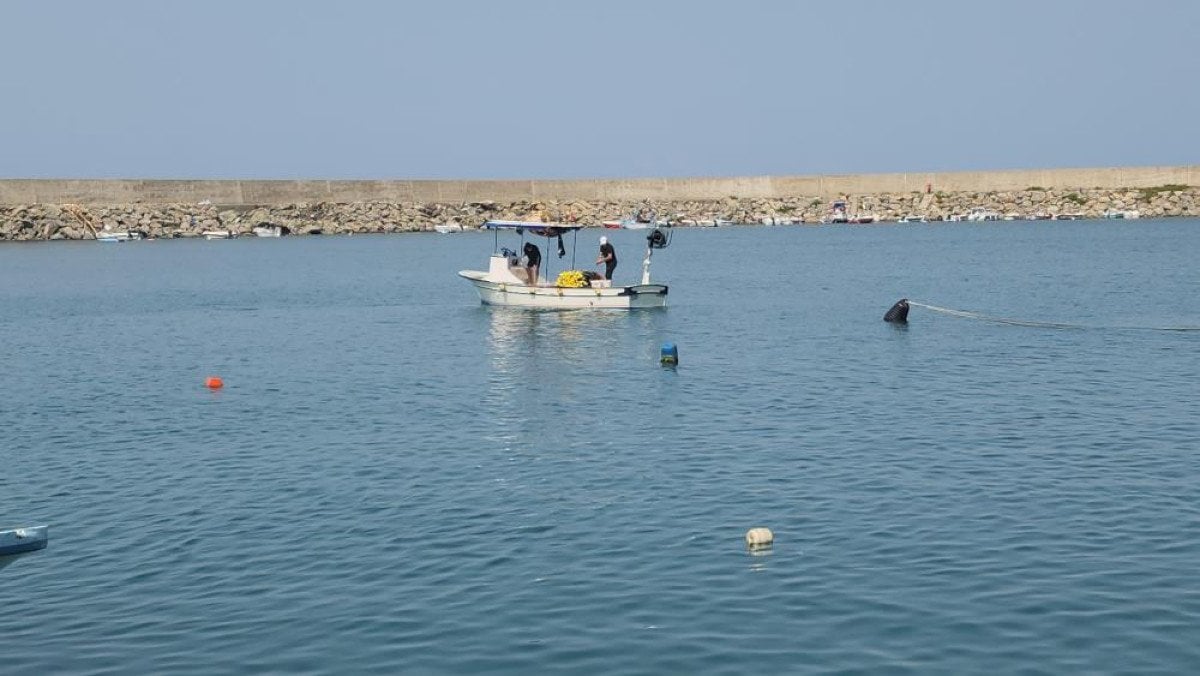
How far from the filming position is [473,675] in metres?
13.0

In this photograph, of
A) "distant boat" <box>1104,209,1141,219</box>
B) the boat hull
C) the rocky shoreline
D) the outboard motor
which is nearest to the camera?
the outboard motor

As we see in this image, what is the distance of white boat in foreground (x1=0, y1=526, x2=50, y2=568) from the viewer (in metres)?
15.3

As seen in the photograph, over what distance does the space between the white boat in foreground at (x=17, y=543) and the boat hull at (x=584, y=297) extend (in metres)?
29.5

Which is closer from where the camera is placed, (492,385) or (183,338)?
(492,385)

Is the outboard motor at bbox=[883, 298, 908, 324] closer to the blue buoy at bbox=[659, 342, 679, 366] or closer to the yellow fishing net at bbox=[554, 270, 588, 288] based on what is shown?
the yellow fishing net at bbox=[554, 270, 588, 288]

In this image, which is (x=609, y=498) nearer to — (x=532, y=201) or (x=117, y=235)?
(x=117, y=235)

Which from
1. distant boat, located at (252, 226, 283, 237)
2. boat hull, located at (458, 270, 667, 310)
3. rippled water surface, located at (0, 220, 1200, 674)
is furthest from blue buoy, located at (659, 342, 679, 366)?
distant boat, located at (252, 226, 283, 237)

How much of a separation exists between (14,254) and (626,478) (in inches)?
3310

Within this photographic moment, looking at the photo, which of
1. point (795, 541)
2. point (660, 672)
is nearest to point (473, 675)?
point (660, 672)

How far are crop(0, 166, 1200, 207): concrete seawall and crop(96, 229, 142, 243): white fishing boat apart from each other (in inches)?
242

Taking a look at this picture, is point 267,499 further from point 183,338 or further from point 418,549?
point 183,338

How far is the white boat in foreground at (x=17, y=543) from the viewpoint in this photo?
50.3ft

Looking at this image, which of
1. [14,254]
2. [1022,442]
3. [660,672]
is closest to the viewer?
[660,672]

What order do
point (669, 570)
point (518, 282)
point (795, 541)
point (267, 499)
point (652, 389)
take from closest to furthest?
point (669, 570)
point (795, 541)
point (267, 499)
point (652, 389)
point (518, 282)
